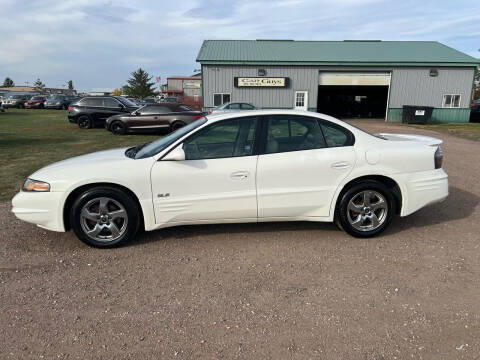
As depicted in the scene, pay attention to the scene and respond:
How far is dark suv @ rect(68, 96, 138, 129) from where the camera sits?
56.2ft

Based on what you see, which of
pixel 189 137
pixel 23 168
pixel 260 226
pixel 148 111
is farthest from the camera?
pixel 148 111

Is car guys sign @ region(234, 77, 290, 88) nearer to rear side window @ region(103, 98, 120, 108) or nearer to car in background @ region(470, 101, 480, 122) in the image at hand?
rear side window @ region(103, 98, 120, 108)

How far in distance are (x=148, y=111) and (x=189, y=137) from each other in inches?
447

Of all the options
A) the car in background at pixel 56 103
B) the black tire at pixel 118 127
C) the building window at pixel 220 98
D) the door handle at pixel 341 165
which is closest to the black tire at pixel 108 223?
the door handle at pixel 341 165

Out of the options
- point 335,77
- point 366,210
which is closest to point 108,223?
point 366,210

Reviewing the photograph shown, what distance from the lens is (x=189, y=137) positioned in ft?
13.3

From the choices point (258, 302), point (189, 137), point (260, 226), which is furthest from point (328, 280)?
point (189, 137)

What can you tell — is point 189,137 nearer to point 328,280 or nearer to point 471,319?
point 328,280

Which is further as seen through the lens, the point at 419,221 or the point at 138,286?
the point at 419,221

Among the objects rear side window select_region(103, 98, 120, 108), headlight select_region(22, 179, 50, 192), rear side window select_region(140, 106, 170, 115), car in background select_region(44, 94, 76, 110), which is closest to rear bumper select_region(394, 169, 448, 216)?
A: headlight select_region(22, 179, 50, 192)

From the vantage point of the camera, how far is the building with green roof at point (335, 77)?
939 inches

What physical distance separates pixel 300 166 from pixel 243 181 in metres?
0.67

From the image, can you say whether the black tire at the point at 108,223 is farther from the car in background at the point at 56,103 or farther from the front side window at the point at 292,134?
the car in background at the point at 56,103

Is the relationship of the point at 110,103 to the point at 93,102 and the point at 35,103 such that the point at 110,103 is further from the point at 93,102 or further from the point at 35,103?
the point at 35,103
